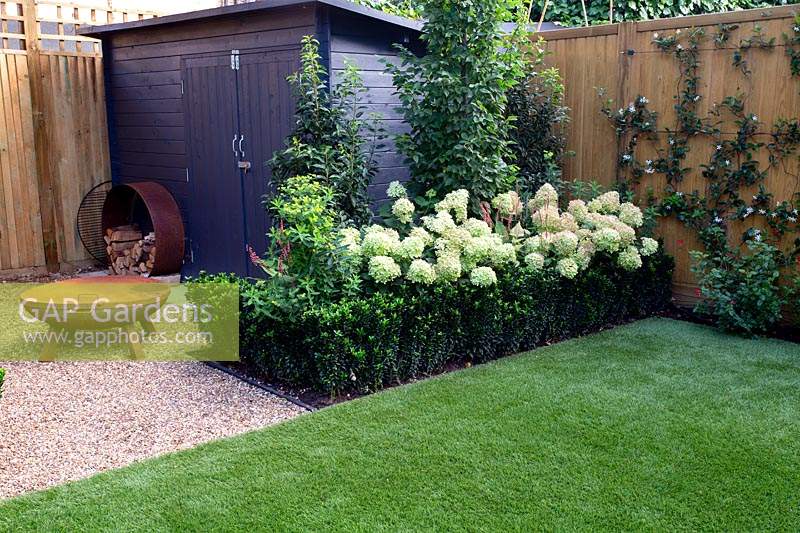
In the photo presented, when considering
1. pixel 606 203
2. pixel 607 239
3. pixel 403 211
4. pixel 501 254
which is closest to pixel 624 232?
pixel 607 239

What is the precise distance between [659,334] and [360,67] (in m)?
3.01

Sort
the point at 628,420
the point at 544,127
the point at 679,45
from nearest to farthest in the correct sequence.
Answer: the point at 628,420 < the point at 679,45 < the point at 544,127

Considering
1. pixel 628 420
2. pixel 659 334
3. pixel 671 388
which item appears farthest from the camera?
pixel 659 334

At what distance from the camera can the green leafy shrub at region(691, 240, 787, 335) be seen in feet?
16.9

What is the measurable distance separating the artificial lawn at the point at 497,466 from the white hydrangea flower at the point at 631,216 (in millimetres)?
1445

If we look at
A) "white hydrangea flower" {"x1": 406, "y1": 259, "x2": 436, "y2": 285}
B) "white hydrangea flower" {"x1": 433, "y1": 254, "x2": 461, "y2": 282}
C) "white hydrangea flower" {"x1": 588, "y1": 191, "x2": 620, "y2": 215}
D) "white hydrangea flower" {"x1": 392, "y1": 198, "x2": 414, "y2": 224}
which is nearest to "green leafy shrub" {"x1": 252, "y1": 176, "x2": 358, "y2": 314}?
"white hydrangea flower" {"x1": 406, "y1": 259, "x2": 436, "y2": 285}

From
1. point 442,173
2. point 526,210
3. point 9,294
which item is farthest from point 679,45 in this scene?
point 9,294

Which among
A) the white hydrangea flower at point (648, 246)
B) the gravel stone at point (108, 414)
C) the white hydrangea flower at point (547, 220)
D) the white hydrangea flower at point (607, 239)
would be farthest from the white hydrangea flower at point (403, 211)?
the white hydrangea flower at point (648, 246)

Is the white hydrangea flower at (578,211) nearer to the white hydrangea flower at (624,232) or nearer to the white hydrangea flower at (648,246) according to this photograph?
the white hydrangea flower at (624,232)

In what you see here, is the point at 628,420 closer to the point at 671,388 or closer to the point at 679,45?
the point at 671,388

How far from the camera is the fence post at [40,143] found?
705cm

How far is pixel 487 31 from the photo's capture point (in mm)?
5422

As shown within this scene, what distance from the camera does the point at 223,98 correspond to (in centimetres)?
660

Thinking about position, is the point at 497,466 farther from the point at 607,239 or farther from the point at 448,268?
the point at 607,239
